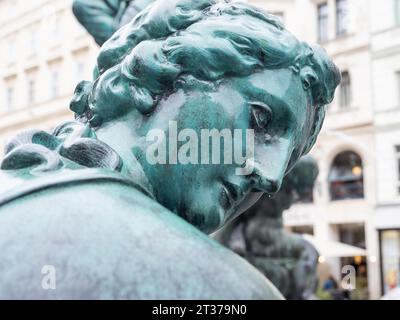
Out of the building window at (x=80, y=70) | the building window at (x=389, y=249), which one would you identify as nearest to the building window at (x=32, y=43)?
the building window at (x=80, y=70)

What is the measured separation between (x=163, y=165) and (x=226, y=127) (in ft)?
0.37

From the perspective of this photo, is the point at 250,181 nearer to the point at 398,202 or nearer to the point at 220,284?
the point at 220,284

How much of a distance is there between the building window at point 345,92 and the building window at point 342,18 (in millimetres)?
1316

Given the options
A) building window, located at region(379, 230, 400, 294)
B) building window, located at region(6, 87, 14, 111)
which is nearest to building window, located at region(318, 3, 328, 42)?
building window, located at region(379, 230, 400, 294)

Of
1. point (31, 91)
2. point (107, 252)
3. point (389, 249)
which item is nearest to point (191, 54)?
point (107, 252)

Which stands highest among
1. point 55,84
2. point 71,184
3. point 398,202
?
point 55,84

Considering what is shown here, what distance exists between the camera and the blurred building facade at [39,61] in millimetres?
26641

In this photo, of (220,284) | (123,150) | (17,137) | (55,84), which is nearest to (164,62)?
(123,150)

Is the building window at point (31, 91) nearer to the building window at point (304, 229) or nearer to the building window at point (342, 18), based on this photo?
the building window at point (304, 229)

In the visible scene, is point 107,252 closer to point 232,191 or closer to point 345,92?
point 232,191

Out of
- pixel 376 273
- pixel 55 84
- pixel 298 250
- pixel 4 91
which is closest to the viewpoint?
pixel 298 250

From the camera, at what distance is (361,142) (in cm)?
2036

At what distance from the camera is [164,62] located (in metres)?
1.16

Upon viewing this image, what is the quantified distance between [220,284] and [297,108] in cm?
42
